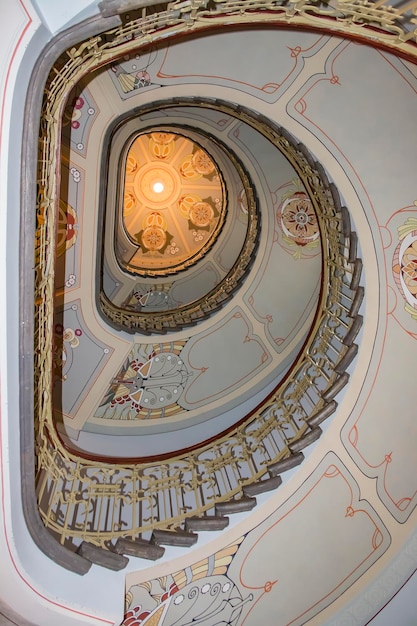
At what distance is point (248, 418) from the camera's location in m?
6.08

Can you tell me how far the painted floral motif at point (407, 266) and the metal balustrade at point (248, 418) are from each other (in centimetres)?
41

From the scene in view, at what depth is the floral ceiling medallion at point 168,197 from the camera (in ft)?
38.1

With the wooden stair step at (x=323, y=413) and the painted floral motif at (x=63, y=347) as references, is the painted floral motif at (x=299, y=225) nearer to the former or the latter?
the wooden stair step at (x=323, y=413)

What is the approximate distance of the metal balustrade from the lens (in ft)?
9.50

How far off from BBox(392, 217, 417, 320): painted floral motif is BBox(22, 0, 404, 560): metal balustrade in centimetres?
41

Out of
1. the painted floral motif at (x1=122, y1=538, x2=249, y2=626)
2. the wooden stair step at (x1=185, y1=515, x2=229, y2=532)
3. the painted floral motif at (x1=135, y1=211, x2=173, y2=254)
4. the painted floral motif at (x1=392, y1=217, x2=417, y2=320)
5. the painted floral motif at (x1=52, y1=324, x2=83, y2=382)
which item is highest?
the painted floral motif at (x1=135, y1=211, x2=173, y2=254)

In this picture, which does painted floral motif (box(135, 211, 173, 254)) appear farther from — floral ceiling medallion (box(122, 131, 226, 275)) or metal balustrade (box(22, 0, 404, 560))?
metal balustrade (box(22, 0, 404, 560))

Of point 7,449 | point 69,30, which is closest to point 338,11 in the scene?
point 69,30

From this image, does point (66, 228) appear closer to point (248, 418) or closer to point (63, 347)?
point (63, 347)

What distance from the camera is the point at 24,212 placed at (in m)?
2.61

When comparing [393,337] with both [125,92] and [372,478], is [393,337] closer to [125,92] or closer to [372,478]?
[372,478]

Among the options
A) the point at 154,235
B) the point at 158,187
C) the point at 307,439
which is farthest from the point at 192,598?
the point at 158,187

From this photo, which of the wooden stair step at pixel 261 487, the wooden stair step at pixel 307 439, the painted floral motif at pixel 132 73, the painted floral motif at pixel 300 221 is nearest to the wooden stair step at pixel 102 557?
the wooden stair step at pixel 261 487

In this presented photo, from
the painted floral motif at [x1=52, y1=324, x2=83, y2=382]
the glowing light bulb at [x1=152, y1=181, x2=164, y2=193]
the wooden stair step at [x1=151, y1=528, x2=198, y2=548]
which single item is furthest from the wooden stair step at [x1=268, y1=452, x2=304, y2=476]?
the glowing light bulb at [x1=152, y1=181, x2=164, y2=193]
